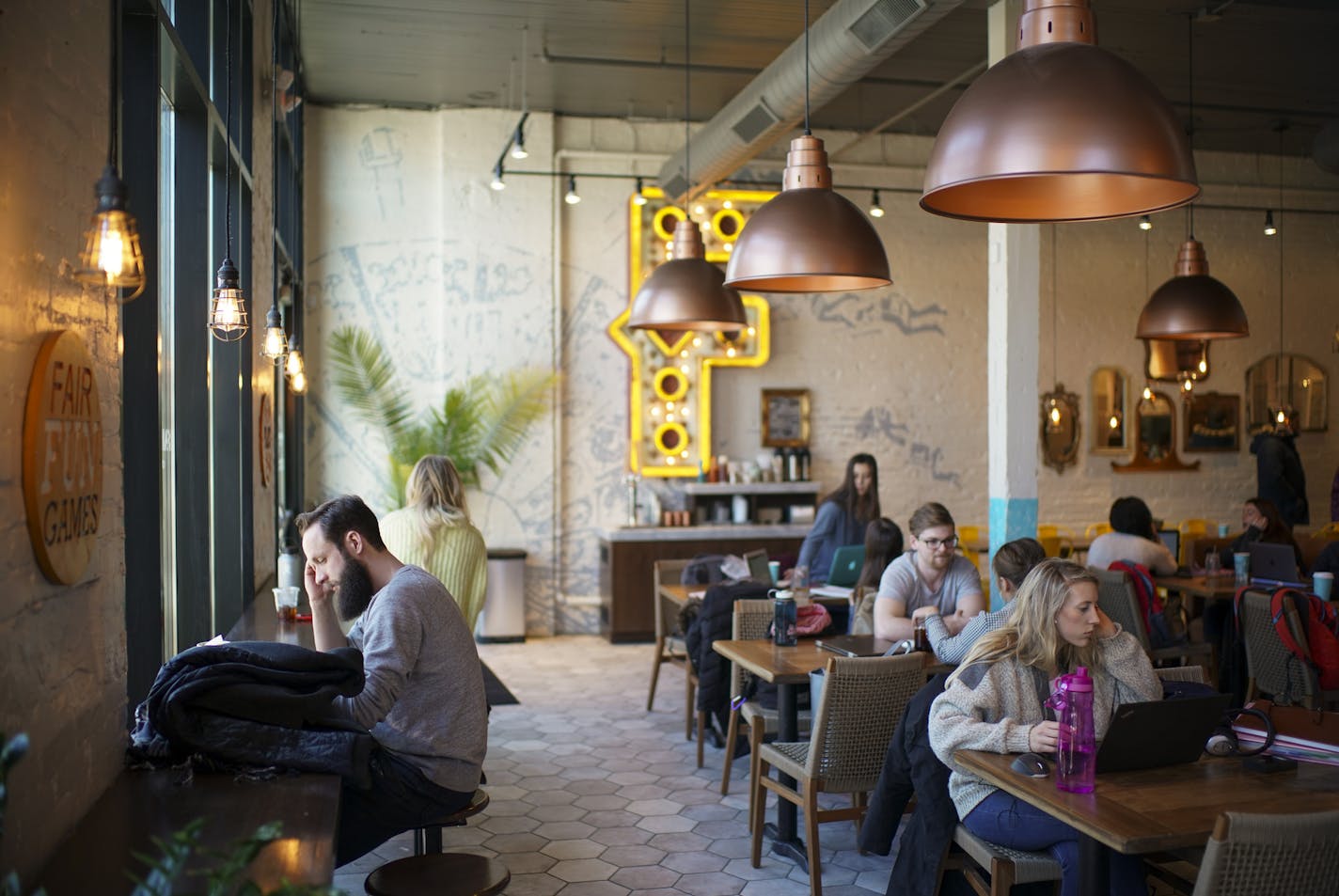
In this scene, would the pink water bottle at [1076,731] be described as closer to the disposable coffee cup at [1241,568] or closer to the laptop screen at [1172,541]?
the disposable coffee cup at [1241,568]

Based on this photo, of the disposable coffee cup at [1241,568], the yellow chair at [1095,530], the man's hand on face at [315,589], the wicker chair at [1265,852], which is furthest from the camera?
the yellow chair at [1095,530]

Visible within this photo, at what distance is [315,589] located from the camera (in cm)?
385

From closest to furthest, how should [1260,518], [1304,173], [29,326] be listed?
[29,326]
[1260,518]
[1304,173]

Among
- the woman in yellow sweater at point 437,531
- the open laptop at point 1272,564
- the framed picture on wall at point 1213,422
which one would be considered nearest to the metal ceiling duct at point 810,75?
the woman in yellow sweater at point 437,531

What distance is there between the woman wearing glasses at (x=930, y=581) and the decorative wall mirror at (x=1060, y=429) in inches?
256

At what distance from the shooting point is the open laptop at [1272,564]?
7.67m

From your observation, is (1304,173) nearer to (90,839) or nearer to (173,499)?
(173,499)

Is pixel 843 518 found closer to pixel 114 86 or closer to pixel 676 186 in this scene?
pixel 676 186

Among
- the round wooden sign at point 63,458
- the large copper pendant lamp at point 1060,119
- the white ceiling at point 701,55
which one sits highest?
the white ceiling at point 701,55

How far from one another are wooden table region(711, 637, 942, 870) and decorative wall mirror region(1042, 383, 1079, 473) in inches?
282

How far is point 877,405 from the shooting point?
11.3 metres

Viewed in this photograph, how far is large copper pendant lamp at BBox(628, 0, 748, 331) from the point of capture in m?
5.66

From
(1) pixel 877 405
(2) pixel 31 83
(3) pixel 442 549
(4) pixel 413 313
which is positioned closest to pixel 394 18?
(4) pixel 413 313

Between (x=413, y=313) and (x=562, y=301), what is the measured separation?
1283 mm
